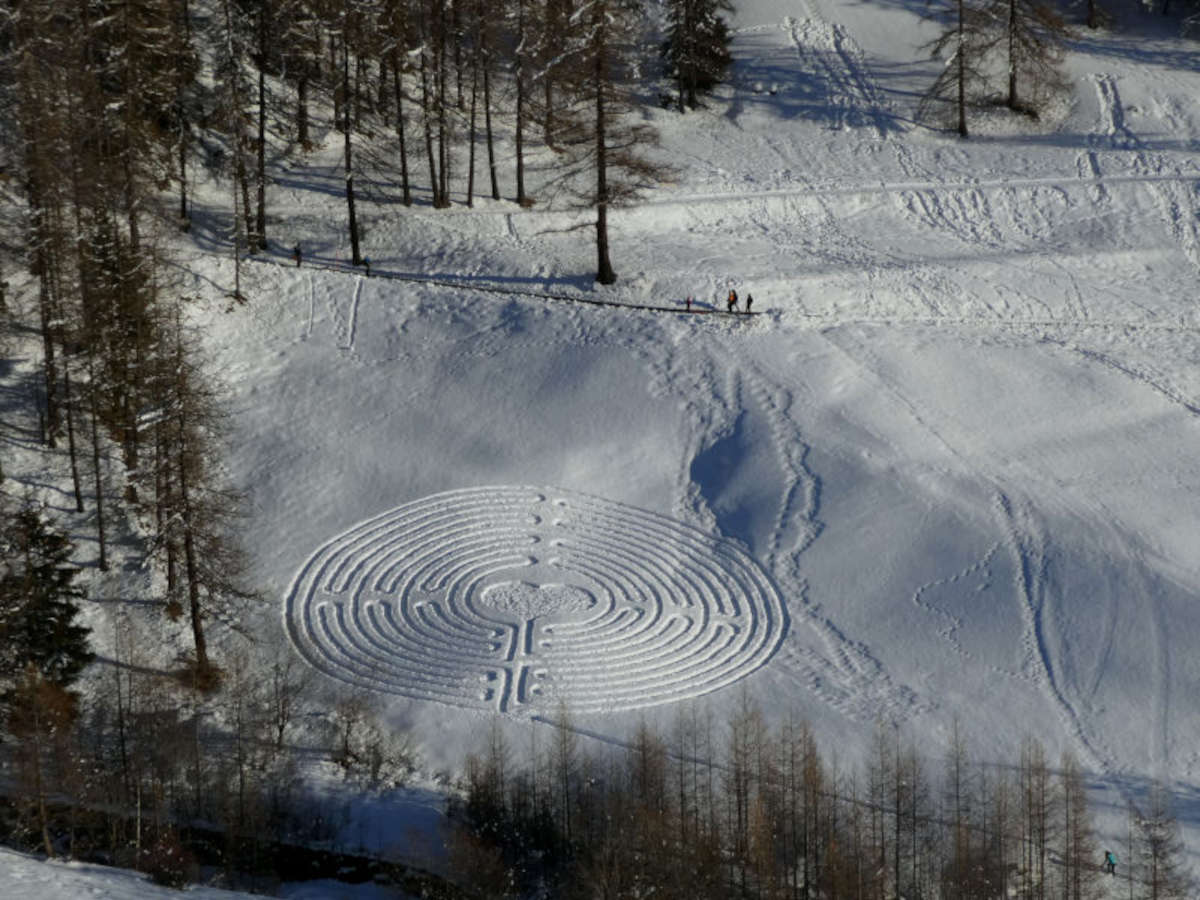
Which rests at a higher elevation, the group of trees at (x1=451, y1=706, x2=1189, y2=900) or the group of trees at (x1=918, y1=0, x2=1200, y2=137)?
the group of trees at (x1=918, y1=0, x2=1200, y2=137)

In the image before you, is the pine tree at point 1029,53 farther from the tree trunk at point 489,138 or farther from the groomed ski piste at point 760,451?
the tree trunk at point 489,138

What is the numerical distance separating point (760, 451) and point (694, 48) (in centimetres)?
2600

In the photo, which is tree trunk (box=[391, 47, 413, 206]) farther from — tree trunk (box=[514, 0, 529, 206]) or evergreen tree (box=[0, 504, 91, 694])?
evergreen tree (box=[0, 504, 91, 694])

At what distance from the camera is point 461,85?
61.3m

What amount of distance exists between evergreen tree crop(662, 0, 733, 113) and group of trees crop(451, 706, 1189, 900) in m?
35.2

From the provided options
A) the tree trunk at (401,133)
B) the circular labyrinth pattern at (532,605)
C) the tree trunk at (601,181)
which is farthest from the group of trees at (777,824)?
the tree trunk at (401,133)

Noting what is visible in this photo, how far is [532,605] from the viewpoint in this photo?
131ft

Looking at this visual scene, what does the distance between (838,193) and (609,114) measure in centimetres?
1119

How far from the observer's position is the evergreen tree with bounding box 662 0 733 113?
63531 mm

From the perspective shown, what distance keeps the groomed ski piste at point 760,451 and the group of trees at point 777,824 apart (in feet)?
2.96

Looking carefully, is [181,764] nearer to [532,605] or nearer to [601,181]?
[532,605]

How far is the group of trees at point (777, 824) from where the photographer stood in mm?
31781

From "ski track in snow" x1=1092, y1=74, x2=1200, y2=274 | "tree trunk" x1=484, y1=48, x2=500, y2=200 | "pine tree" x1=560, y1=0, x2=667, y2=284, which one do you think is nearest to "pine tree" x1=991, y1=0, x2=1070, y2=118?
"ski track in snow" x1=1092, y1=74, x2=1200, y2=274

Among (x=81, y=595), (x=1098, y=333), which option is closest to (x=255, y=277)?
(x=81, y=595)
